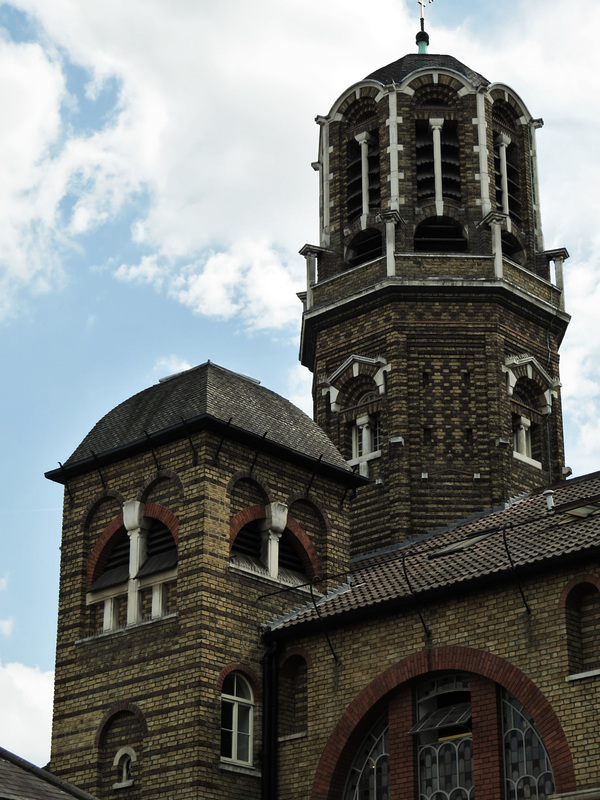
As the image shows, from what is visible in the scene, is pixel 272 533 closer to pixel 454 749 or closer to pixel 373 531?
pixel 373 531

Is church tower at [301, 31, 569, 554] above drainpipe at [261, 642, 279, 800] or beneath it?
above

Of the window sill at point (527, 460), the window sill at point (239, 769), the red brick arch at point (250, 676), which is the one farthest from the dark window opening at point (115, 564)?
the window sill at point (527, 460)

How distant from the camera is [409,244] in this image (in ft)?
137

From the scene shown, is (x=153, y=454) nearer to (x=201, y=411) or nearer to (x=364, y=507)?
(x=201, y=411)

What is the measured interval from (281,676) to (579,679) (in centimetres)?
780

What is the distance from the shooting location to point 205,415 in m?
31.2

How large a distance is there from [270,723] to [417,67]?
77.7 feet

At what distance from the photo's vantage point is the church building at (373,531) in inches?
1056

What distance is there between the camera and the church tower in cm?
3931

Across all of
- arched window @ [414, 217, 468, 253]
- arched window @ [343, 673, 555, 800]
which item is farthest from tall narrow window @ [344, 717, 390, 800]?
arched window @ [414, 217, 468, 253]

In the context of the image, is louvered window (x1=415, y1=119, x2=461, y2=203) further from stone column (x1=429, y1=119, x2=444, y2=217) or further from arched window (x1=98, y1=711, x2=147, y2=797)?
arched window (x1=98, y1=711, x2=147, y2=797)

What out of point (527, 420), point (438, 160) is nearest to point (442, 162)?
point (438, 160)

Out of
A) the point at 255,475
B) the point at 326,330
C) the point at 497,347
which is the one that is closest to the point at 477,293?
the point at 497,347

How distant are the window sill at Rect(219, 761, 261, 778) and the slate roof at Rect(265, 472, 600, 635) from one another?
298cm
